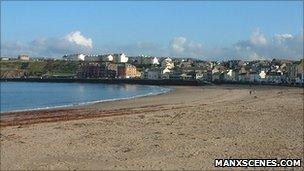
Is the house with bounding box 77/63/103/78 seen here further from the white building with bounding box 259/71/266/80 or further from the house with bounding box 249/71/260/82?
the white building with bounding box 259/71/266/80

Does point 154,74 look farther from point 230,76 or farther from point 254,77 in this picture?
point 254,77

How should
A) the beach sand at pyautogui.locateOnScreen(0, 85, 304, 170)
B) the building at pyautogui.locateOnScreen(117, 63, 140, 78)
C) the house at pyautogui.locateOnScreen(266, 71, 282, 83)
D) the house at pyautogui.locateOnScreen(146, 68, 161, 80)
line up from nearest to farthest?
the beach sand at pyautogui.locateOnScreen(0, 85, 304, 170)
the house at pyautogui.locateOnScreen(266, 71, 282, 83)
the house at pyautogui.locateOnScreen(146, 68, 161, 80)
the building at pyautogui.locateOnScreen(117, 63, 140, 78)

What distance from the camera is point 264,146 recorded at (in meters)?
13.5

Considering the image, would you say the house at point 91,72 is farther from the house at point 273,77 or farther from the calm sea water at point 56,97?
the calm sea water at point 56,97

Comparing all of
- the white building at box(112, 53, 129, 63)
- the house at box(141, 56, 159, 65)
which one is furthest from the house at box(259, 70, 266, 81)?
the white building at box(112, 53, 129, 63)

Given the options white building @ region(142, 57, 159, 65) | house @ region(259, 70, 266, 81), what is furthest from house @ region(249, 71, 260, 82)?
white building @ region(142, 57, 159, 65)

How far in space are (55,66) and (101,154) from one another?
6882 inches

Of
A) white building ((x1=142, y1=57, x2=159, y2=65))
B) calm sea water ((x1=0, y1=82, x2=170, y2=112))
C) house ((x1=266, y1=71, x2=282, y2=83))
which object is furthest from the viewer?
white building ((x1=142, y1=57, x2=159, y2=65))

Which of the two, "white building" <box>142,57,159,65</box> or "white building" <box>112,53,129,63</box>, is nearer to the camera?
"white building" <box>142,57,159,65</box>

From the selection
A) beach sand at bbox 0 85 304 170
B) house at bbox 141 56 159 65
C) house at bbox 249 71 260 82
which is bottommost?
house at bbox 249 71 260 82

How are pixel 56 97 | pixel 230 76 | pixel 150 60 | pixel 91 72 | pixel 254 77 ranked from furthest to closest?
pixel 150 60 → pixel 91 72 → pixel 230 76 → pixel 254 77 → pixel 56 97

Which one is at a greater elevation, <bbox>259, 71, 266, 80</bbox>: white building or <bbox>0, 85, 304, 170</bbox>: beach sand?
<bbox>0, 85, 304, 170</bbox>: beach sand

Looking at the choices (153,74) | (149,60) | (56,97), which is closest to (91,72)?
(153,74)

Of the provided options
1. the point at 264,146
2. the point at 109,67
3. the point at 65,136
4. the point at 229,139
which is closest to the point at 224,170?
the point at 264,146
